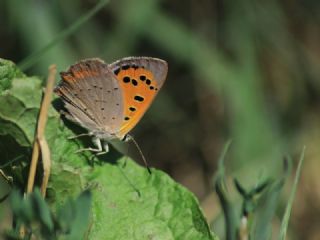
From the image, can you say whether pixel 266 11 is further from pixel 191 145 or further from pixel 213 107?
pixel 191 145

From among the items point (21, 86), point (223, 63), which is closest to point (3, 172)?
point (21, 86)

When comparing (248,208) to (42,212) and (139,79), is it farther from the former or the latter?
(139,79)

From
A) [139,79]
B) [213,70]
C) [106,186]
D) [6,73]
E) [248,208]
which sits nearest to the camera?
[248,208]

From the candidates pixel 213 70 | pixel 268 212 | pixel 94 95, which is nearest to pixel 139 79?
pixel 94 95

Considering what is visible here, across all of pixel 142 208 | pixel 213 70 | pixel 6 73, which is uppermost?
pixel 6 73

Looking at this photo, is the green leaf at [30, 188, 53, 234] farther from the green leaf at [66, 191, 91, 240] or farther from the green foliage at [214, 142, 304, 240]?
the green foliage at [214, 142, 304, 240]

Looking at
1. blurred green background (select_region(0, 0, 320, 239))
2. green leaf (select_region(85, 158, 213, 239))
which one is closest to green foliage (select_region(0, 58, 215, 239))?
green leaf (select_region(85, 158, 213, 239))

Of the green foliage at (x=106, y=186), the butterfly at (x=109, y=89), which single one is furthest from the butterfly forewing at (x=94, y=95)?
the green foliage at (x=106, y=186)
